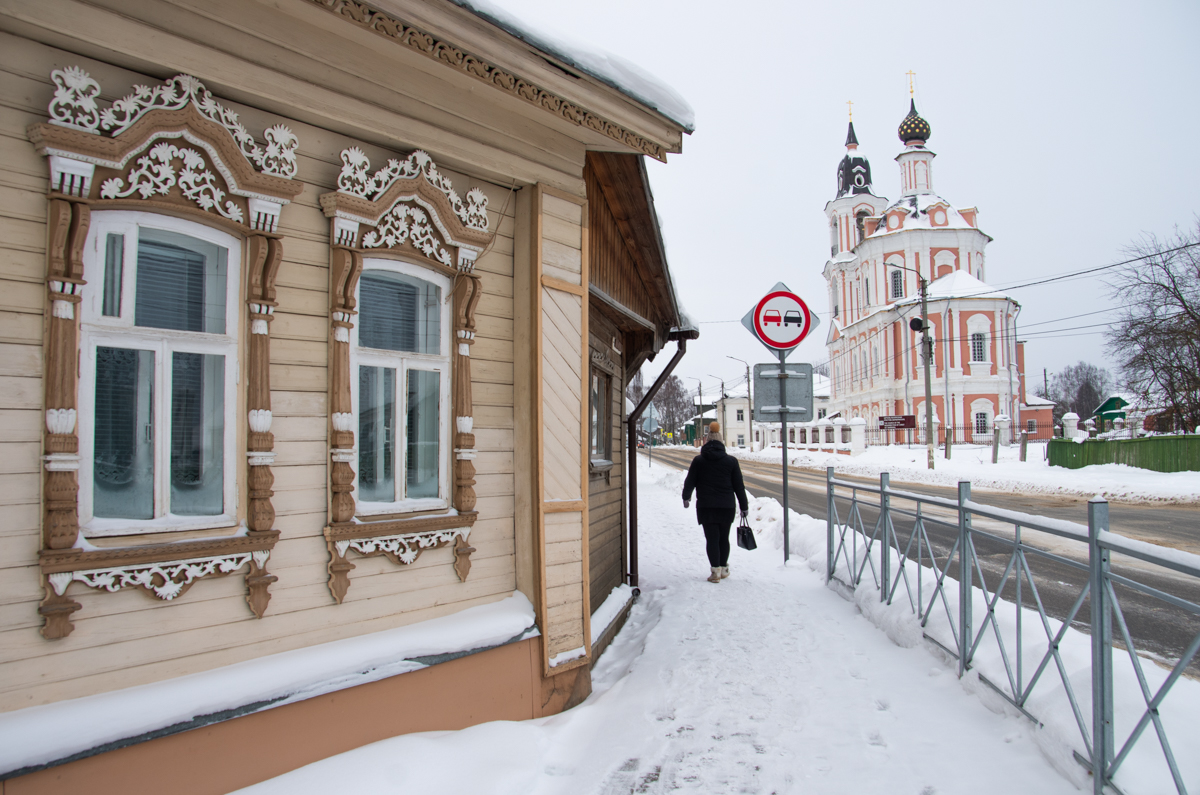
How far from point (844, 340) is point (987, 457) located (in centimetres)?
2721

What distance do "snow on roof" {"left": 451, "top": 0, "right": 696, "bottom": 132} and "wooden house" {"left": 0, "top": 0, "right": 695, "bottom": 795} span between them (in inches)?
1.7

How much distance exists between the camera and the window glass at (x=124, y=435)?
2.49m

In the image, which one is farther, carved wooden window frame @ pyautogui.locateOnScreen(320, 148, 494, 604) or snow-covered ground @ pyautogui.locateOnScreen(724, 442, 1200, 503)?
snow-covered ground @ pyautogui.locateOnScreen(724, 442, 1200, 503)

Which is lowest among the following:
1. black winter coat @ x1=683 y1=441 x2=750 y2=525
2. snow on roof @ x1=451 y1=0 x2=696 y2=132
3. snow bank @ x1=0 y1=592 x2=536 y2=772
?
snow bank @ x1=0 y1=592 x2=536 y2=772

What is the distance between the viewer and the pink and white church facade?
4384 cm

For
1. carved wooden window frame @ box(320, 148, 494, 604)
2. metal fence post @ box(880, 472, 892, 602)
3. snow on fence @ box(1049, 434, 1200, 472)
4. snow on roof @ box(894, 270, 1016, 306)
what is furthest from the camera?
snow on roof @ box(894, 270, 1016, 306)

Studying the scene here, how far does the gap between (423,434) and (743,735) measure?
236 cm

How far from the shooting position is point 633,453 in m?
7.41

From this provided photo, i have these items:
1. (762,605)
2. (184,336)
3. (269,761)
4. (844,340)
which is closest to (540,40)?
(184,336)

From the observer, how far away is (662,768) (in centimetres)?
321

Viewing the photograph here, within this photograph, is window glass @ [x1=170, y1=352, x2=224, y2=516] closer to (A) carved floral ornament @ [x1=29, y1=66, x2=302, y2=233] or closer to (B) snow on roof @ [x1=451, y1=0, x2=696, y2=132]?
(A) carved floral ornament @ [x1=29, y1=66, x2=302, y2=233]

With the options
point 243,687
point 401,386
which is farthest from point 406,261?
point 243,687

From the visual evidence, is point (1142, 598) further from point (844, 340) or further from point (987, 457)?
point (844, 340)

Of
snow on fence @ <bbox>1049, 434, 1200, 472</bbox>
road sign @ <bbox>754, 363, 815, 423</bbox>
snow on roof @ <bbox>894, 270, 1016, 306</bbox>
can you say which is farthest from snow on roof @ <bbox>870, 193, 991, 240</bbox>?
road sign @ <bbox>754, 363, 815, 423</bbox>
